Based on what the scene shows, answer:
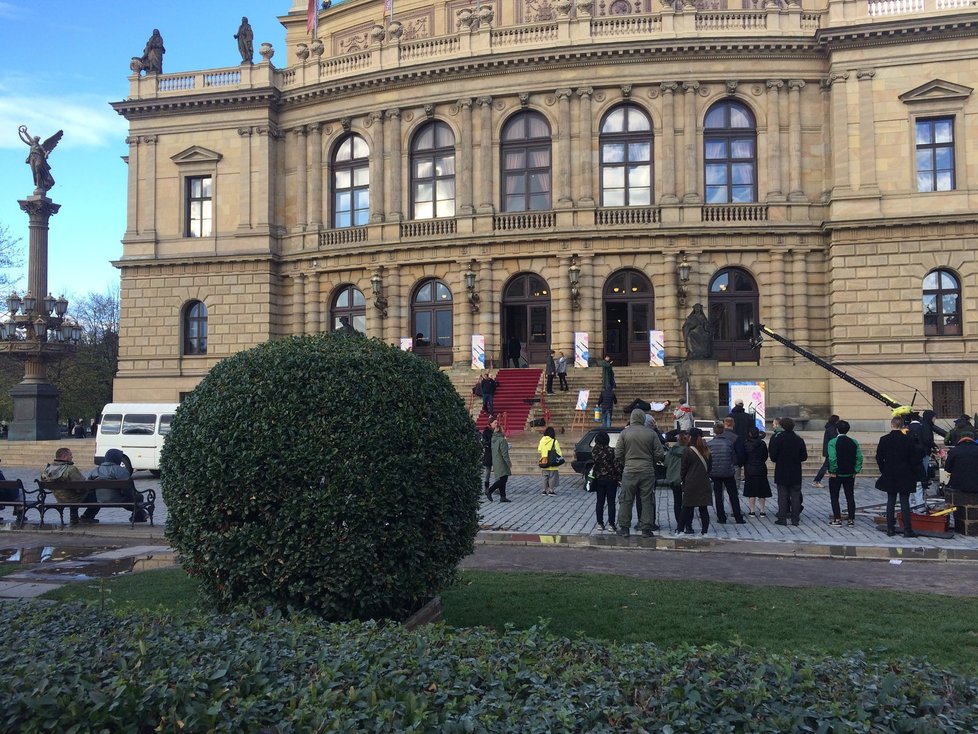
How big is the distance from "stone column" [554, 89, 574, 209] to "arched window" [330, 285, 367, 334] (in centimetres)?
1061

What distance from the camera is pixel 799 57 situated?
33375mm

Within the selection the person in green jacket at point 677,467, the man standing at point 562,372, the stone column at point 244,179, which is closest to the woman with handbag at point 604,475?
the person in green jacket at point 677,467

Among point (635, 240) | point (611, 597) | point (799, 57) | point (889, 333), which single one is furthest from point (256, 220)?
point (611, 597)

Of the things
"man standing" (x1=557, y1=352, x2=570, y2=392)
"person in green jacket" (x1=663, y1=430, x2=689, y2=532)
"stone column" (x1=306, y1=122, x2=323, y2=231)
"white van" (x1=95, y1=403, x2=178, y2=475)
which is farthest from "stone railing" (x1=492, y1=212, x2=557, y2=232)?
"person in green jacket" (x1=663, y1=430, x2=689, y2=532)

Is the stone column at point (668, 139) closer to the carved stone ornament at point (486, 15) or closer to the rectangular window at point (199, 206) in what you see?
the carved stone ornament at point (486, 15)

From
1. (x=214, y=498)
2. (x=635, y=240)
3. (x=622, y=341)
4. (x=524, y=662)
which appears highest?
(x=635, y=240)

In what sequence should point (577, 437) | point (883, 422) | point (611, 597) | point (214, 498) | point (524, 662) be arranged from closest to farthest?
point (524, 662), point (214, 498), point (611, 597), point (577, 437), point (883, 422)

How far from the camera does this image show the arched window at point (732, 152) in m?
34.2

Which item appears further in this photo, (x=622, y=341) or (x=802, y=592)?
(x=622, y=341)

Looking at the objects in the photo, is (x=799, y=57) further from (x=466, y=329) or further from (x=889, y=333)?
(x=466, y=329)

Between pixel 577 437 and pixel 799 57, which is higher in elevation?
pixel 799 57

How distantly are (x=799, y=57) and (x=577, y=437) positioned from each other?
19.7 meters

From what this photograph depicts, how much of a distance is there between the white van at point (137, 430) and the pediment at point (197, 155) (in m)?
16.1

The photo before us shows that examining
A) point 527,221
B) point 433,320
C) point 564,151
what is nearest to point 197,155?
point 433,320
